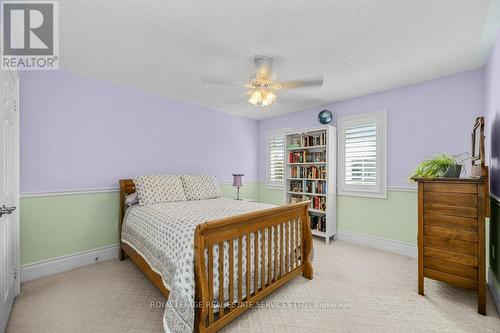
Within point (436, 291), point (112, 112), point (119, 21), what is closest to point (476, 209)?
point (436, 291)

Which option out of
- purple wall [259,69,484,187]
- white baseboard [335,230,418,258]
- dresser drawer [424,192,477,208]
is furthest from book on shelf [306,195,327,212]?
dresser drawer [424,192,477,208]

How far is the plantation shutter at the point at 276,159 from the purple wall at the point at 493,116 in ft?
10.5

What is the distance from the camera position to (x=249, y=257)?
6.48 feet

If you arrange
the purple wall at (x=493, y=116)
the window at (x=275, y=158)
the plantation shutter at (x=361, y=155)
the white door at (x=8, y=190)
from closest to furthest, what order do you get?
the white door at (x=8, y=190) < the purple wall at (x=493, y=116) < the plantation shutter at (x=361, y=155) < the window at (x=275, y=158)

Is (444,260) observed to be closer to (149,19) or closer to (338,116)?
(338,116)

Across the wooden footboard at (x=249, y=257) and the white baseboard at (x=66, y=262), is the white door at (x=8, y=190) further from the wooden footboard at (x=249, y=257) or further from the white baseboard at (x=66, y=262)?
the wooden footboard at (x=249, y=257)

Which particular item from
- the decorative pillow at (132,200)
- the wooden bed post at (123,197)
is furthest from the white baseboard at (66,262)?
the decorative pillow at (132,200)

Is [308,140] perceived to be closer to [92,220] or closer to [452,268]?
[452,268]

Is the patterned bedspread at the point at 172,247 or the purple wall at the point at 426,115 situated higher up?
the purple wall at the point at 426,115

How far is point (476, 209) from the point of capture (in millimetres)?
2020

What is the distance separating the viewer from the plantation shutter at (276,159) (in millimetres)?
5105

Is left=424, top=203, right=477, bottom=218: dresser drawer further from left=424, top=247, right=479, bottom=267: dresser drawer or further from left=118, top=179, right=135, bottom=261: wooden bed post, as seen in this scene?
left=118, top=179, right=135, bottom=261: wooden bed post

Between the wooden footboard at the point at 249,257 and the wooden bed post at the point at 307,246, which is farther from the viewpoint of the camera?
the wooden bed post at the point at 307,246

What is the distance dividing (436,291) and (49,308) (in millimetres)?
3830
